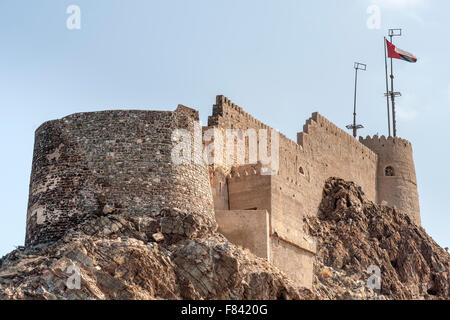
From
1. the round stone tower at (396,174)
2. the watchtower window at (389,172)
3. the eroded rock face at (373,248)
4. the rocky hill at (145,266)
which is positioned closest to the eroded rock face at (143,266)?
the rocky hill at (145,266)

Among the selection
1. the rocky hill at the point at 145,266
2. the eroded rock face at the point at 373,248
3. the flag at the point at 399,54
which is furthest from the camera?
the flag at the point at 399,54

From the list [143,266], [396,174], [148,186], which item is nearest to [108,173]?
[148,186]

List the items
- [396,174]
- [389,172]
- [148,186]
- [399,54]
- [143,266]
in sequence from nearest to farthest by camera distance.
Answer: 1. [143,266]
2. [148,186]
3. [396,174]
4. [389,172]
5. [399,54]

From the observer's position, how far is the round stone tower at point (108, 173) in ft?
95.3

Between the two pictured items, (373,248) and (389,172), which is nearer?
(373,248)

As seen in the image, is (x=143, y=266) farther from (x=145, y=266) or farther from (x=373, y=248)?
(x=373, y=248)

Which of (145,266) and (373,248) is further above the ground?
(373,248)

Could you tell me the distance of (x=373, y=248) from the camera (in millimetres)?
41500

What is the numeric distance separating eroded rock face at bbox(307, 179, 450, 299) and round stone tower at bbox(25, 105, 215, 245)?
30.3ft

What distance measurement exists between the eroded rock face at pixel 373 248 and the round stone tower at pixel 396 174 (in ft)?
8.50

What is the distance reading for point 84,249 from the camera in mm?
26344

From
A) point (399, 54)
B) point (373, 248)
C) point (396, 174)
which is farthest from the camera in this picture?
point (399, 54)

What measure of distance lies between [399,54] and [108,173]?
25.3 meters

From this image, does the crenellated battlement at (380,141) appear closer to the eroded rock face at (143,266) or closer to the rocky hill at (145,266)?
the rocky hill at (145,266)
